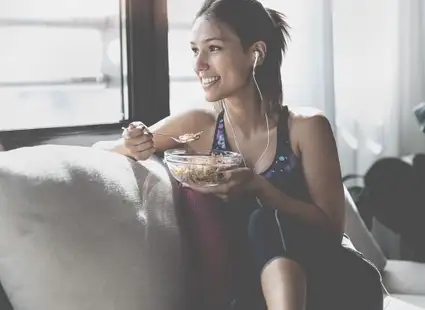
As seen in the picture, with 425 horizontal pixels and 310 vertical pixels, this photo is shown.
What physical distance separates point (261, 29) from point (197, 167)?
0.43m

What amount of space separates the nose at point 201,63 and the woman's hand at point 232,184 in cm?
29

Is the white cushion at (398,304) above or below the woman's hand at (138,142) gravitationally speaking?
below

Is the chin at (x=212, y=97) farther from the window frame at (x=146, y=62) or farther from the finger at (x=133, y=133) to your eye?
the window frame at (x=146, y=62)

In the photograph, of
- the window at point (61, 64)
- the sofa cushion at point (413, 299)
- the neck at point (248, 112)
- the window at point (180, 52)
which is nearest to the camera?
the neck at point (248, 112)

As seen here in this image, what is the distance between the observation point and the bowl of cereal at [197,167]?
1.49 metres

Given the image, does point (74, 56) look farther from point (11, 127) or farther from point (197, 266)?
point (197, 266)

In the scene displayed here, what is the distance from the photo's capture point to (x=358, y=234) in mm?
2158

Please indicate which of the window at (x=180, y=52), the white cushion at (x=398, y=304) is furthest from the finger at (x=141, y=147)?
the white cushion at (x=398, y=304)

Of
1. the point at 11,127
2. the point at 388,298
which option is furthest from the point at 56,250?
Answer: the point at 388,298

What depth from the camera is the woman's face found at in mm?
1648

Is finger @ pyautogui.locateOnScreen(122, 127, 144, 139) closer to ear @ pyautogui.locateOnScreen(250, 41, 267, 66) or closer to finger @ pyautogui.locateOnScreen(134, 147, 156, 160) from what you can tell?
finger @ pyautogui.locateOnScreen(134, 147, 156, 160)

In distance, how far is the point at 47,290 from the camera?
124 cm

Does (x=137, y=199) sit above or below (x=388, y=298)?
above

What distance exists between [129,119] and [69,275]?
3.25ft
